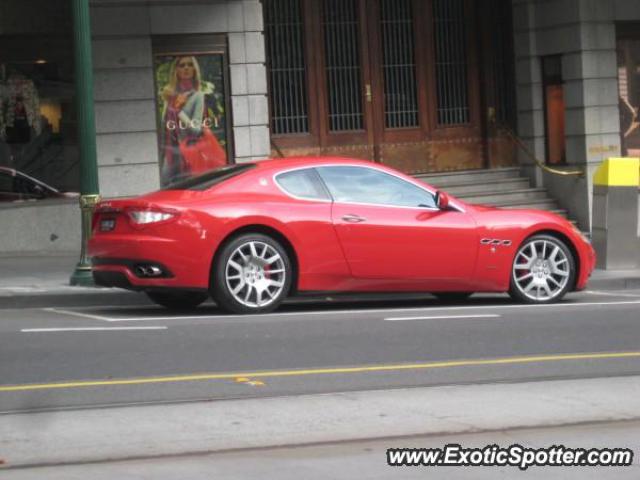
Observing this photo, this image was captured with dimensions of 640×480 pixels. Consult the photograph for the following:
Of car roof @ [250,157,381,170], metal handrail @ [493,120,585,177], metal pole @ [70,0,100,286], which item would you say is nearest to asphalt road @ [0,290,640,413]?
car roof @ [250,157,381,170]

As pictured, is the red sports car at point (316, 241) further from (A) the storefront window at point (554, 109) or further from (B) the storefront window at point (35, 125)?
(A) the storefront window at point (554, 109)

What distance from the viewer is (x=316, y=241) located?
41.8ft

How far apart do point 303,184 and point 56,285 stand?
361cm

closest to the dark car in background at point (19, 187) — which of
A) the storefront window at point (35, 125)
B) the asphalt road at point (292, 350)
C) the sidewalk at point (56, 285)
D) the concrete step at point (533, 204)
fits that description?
the storefront window at point (35, 125)

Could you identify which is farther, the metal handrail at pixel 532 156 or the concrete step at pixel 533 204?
the concrete step at pixel 533 204

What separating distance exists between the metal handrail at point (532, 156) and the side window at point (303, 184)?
9.65m

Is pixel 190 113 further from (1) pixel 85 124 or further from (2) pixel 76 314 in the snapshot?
(2) pixel 76 314

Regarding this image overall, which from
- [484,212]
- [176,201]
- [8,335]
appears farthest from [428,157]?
[8,335]

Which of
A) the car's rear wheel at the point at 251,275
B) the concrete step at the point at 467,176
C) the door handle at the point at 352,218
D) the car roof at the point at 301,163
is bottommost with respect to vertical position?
the car's rear wheel at the point at 251,275

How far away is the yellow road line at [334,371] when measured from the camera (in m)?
8.87

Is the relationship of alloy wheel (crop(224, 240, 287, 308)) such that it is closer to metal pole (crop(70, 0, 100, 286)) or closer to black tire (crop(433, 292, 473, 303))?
black tire (crop(433, 292, 473, 303))

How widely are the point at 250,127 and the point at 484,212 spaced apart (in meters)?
7.37

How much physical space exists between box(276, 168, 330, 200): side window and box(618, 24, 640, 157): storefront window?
10406mm

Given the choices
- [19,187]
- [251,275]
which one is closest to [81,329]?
[251,275]
